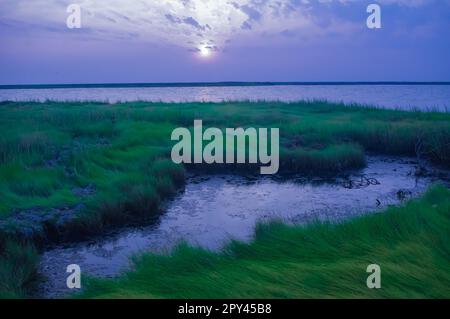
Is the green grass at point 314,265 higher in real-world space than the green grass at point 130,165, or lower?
lower

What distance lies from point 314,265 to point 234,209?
429cm

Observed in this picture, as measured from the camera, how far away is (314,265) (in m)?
4.71

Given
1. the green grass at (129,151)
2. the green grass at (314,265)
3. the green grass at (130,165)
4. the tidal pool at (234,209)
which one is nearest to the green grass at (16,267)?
the green grass at (130,165)

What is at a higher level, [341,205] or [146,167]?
[146,167]

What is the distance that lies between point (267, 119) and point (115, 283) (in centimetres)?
1610

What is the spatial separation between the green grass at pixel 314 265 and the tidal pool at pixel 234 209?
0.76 meters

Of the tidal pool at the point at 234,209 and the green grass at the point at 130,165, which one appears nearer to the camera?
the green grass at the point at 130,165

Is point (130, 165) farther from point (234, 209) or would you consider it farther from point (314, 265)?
point (314, 265)

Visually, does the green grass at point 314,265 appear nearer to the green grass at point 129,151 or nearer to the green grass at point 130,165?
the green grass at point 130,165

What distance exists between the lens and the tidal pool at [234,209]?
247 inches

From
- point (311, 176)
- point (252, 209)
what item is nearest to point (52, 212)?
point (252, 209)

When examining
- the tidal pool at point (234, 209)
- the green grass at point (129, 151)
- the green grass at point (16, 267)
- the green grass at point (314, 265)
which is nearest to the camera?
the green grass at point (314, 265)
